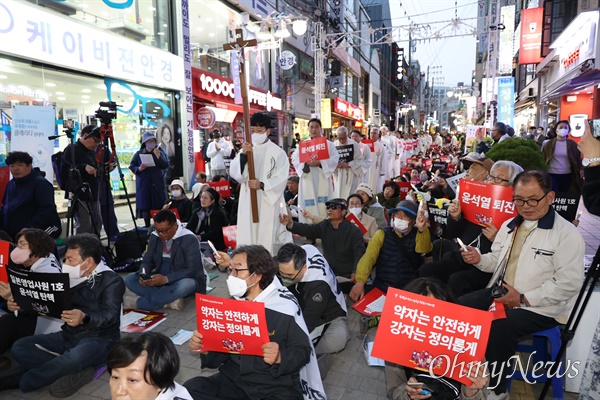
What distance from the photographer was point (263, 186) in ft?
18.4

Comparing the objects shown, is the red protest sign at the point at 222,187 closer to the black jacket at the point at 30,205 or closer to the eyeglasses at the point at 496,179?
the black jacket at the point at 30,205

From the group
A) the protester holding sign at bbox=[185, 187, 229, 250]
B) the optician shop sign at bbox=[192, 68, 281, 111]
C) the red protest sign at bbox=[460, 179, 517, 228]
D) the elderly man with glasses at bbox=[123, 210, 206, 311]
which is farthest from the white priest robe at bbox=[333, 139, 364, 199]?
the optician shop sign at bbox=[192, 68, 281, 111]

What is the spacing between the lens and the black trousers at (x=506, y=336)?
2.70 meters

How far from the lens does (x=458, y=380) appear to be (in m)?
2.10

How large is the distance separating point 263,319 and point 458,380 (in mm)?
1023

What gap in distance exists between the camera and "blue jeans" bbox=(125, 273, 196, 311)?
14.9 ft

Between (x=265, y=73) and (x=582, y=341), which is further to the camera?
(x=265, y=73)

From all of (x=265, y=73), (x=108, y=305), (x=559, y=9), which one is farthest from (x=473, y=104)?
(x=108, y=305)

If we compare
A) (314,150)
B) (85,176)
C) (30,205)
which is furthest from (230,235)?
(30,205)

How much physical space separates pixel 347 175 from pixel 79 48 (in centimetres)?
640

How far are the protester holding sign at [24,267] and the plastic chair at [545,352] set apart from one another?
12.2 ft

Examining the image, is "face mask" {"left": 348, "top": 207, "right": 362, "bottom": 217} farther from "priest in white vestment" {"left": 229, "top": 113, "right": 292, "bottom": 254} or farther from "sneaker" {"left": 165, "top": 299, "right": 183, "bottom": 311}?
"sneaker" {"left": 165, "top": 299, "right": 183, "bottom": 311}

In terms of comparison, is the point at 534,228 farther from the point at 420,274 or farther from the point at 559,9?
the point at 559,9

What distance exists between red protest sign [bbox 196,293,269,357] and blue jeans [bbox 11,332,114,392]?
1.27m
